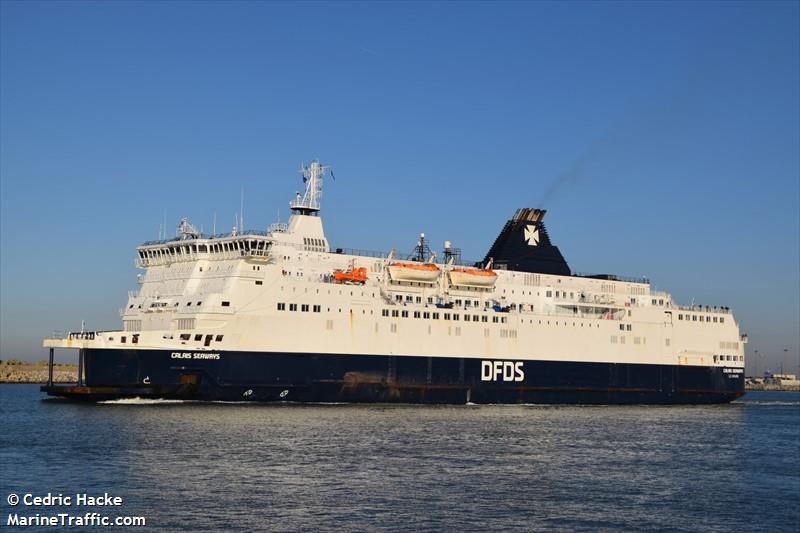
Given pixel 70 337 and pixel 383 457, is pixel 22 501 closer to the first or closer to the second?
pixel 383 457

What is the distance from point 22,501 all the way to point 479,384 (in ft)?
99.9

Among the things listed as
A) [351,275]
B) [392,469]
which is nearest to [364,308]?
[351,275]

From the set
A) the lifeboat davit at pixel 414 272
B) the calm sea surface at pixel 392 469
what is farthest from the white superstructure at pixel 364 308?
the calm sea surface at pixel 392 469

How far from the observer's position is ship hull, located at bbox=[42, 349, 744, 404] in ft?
135

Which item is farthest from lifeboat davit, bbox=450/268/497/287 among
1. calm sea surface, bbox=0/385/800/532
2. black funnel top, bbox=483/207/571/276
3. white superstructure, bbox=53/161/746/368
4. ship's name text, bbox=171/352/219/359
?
ship's name text, bbox=171/352/219/359

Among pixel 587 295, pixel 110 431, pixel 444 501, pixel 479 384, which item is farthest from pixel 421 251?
pixel 444 501

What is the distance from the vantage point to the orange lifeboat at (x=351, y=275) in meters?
45.8

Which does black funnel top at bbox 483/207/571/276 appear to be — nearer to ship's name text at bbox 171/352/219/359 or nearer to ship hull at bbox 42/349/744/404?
ship hull at bbox 42/349/744/404

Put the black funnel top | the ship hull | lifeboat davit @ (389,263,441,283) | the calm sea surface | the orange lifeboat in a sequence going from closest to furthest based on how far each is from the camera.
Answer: the calm sea surface → the ship hull → the orange lifeboat → lifeboat davit @ (389,263,441,283) → the black funnel top

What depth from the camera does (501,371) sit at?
Answer: 49.8 meters

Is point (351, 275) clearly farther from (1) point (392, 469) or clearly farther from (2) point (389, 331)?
(1) point (392, 469)

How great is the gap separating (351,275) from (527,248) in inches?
508

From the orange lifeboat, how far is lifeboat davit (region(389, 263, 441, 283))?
177 centimetres

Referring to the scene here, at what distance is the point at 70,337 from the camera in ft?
139
